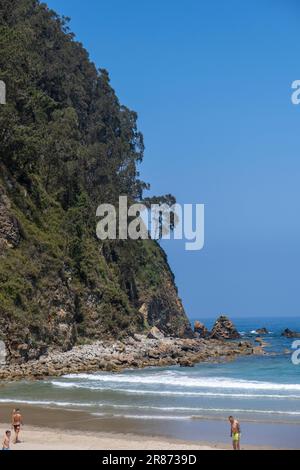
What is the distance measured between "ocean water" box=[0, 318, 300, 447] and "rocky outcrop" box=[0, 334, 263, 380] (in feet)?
4.81

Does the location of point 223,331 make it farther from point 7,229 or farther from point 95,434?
point 95,434

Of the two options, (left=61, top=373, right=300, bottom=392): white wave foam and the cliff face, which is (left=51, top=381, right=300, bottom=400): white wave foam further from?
the cliff face

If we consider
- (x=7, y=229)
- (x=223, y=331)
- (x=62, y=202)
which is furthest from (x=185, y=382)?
(x=223, y=331)

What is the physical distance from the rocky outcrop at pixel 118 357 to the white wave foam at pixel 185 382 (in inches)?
81.1

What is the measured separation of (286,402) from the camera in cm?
3459

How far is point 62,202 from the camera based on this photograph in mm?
64688

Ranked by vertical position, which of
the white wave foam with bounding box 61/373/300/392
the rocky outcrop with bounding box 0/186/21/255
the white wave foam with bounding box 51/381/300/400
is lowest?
the white wave foam with bounding box 61/373/300/392

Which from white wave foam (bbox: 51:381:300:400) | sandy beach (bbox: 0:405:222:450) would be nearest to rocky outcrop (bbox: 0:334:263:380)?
white wave foam (bbox: 51:381:300:400)

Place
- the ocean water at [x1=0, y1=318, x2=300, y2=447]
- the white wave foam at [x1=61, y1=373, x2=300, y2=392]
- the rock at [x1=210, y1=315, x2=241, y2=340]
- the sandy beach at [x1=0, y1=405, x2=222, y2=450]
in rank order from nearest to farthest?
the sandy beach at [x1=0, y1=405, x2=222, y2=450]
the ocean water at [x1=0, y1=318, x2=300, y2=447]
the white wave foam at [x1=61, y1=373, x2=300, y2=392]
the rock at [x1=210, y1=315, x2=241, y2=340]

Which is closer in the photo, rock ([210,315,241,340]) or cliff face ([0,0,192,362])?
cliff face ([0,0,192,362])

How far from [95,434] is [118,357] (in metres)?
29.3

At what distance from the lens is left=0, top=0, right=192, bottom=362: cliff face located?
165 ft
